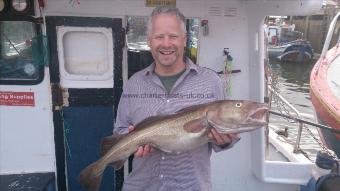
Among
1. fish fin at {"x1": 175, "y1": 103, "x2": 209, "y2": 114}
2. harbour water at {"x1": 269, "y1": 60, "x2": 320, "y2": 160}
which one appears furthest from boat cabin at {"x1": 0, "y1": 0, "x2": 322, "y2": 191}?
harbour water at {"x1": 269, "y1": 60, "x2": 320, "y2": 160}

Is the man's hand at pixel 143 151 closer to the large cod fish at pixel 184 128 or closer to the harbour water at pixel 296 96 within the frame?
the large cod fish at pixel 184 128

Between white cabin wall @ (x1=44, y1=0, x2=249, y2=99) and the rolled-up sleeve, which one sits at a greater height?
white cabin wall @ (x1=44, y1=0, x2=249, y2=99)

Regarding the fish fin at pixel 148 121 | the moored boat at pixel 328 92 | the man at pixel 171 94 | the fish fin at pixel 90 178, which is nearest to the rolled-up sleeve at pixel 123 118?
the man at pixel 171 94

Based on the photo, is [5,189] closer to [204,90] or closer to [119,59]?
[119,59]

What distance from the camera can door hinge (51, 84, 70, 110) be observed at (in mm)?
4527

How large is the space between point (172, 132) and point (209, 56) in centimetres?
200

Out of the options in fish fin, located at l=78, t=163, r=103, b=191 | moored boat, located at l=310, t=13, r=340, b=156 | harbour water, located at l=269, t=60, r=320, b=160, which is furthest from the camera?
harbour water, located at l=269, t=60, r=320, b=160

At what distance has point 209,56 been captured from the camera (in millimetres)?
4660

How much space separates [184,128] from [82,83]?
2.12 meters

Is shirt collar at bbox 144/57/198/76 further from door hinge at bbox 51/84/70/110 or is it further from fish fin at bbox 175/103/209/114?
door hinge at bbox 51/84/70/110

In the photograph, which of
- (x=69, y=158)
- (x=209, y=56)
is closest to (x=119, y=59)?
(x=209, y=56)

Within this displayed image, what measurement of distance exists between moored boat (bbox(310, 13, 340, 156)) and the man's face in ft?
19.2

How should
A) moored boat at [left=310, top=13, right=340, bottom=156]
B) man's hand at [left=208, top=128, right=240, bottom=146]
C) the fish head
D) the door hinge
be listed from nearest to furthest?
the fish head, man's hand at [left=208, top=128, right=240, bottom=146], the door hinge, moored boat at [left=310, top=13, right=340, bottom=156]

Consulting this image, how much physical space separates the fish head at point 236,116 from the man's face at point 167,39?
505 millimetres
